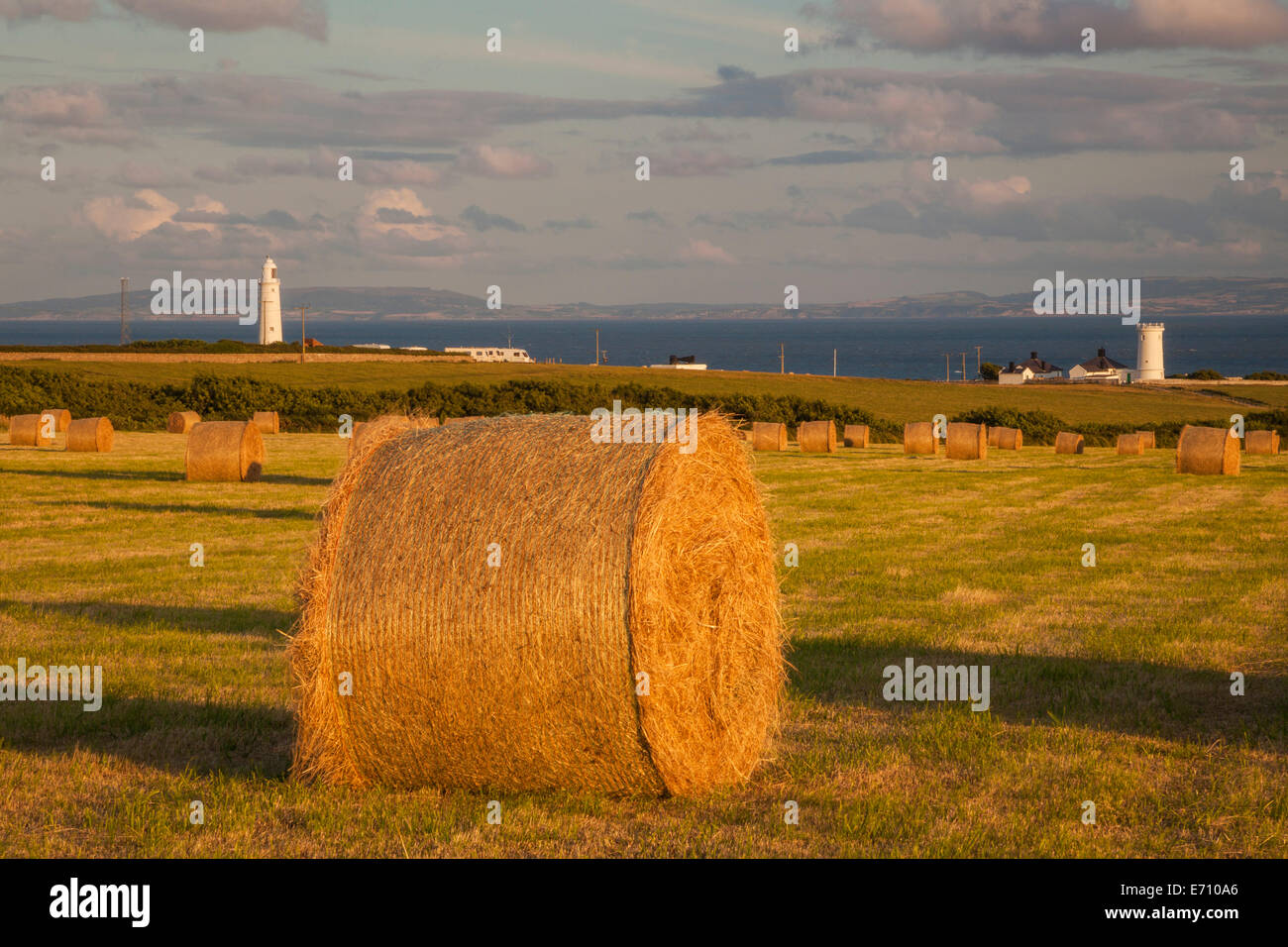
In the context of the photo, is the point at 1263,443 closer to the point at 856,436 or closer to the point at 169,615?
the point at 856,436

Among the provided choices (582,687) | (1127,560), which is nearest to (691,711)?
(582,687)

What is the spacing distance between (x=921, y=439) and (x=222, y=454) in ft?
78.2

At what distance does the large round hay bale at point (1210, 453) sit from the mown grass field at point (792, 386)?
31.7 meters

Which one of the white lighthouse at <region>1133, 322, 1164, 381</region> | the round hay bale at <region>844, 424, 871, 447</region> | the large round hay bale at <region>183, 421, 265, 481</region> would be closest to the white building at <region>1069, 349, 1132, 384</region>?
the white lighthouse at <region>1133, 322, 1164, 381</region>

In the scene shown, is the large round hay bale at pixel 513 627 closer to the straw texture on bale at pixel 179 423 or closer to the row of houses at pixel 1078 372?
the straw texture on bale at pixel 179 423

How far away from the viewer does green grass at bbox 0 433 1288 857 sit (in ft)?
23.8

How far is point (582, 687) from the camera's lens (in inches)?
301

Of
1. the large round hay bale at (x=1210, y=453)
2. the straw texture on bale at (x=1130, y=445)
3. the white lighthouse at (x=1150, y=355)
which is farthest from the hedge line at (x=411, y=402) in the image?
the white lighthouse at (x=1150, y=355)

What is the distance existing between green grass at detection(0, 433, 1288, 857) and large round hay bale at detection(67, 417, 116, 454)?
609 inches

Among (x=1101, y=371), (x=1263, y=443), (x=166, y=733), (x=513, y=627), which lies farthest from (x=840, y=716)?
(x=1101, y=371)

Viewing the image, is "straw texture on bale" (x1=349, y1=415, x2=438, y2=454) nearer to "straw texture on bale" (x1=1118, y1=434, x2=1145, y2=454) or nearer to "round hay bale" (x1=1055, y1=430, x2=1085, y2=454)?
"round hay bale" (x1=1055, y1=430, x2=1085, y2=454)

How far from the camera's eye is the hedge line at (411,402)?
57.3 meters

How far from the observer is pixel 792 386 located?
273 ft

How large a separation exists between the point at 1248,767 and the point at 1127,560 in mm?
10171
